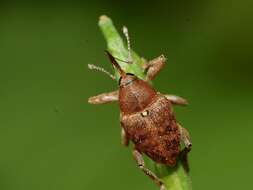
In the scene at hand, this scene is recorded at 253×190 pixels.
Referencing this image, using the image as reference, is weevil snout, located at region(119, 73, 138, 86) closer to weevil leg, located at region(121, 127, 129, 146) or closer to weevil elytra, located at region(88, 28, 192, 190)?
weevil elytra, located at region(88, 28, 192, 190)

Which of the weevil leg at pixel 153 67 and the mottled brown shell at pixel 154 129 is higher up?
the weevil leg at pixel 153 67

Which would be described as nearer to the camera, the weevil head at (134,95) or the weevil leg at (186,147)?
the weevil leg at (186,147)

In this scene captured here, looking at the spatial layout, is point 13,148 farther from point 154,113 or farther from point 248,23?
point 248,23

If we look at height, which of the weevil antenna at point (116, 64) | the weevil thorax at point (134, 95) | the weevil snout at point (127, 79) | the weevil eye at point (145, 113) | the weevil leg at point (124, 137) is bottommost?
the weevil leg at point (124, 137)

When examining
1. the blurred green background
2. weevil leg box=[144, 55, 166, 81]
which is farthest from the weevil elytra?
the blurred green background

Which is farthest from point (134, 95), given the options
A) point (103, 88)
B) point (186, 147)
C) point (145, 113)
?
point (103, 88)

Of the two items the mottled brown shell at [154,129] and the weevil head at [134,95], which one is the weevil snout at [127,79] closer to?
the weevil head at [134,95]

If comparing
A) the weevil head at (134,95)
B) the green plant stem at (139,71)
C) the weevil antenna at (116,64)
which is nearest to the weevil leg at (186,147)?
the green plant stem at (139,71)
